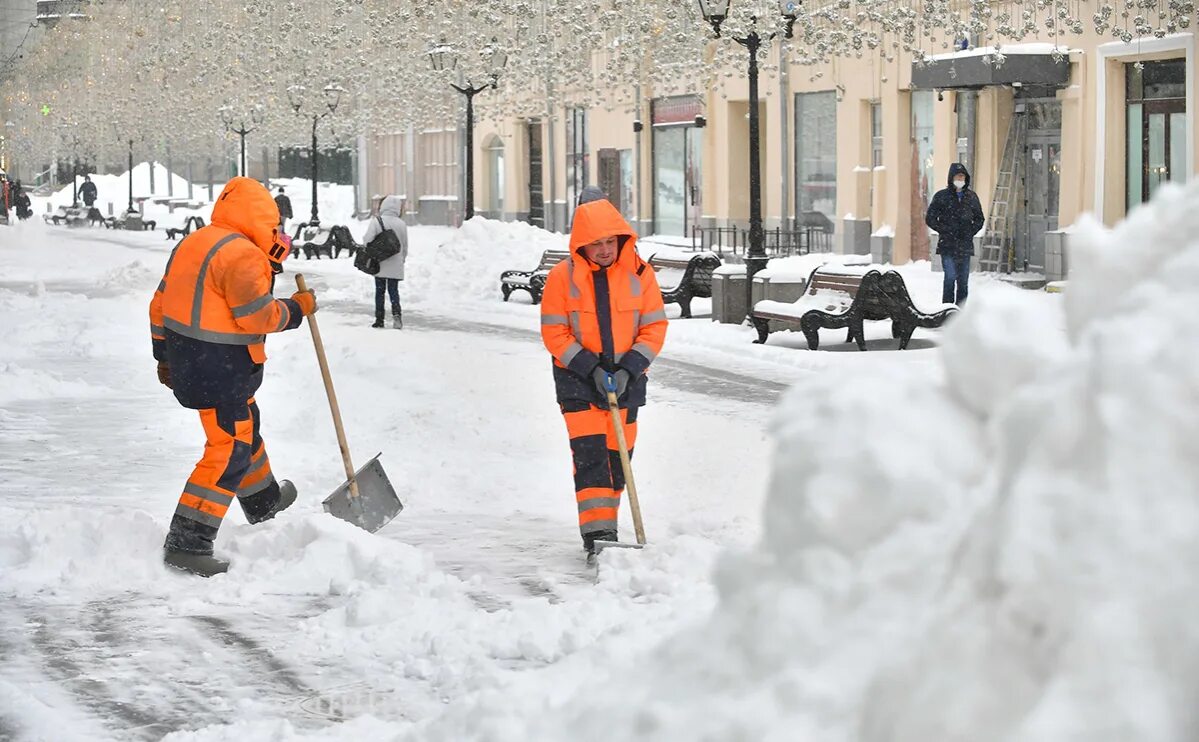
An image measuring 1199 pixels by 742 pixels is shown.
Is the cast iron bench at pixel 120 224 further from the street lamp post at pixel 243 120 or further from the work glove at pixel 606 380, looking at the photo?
the work glove at pixel 606 380

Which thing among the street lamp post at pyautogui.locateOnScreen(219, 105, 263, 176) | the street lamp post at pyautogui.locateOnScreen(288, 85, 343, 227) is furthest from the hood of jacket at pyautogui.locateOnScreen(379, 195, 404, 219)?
the street lamp post at pyautogui.locateOnScreen(219, 105, 263, 176)

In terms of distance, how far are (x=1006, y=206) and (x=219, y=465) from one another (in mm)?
21927

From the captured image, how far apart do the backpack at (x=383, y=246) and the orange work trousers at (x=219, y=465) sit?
12378 millimetres

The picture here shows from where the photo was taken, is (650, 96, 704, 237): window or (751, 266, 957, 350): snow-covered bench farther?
(650, 96, 704, 237): window

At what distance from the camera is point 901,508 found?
3195 millimetres

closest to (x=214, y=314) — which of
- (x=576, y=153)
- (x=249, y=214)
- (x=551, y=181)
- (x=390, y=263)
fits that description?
(x=249, y=214)

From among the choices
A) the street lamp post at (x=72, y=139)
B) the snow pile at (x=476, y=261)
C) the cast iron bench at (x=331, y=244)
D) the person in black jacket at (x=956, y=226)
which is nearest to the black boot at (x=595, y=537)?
the person in black jacket at (x=956, y=226)

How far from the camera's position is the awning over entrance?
25594 mm

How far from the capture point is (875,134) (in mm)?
33344

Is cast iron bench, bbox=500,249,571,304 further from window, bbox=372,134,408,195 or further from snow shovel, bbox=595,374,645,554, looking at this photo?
window, bbox=372,134,408,195

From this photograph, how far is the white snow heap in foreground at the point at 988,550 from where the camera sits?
105 inches

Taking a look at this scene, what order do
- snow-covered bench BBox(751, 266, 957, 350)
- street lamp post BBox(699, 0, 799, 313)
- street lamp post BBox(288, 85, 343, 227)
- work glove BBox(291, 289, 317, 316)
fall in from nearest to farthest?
work glove BBox(291, 289, 317, 316) < snow-covered bench BBox(751, 266, 957, 350) < street lamp post BBox(699, 0, 799, 313) < street lamp post BBox(288, 85, 343, 227)

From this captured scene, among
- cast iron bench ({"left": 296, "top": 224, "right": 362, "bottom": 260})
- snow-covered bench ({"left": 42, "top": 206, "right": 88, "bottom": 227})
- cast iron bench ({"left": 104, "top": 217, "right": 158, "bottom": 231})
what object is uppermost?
snow-covered bench ({"left": 42, "top": 206, "right": 88, "bottom": 227})

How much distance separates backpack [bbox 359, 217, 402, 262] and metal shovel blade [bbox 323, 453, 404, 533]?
11775 mm
